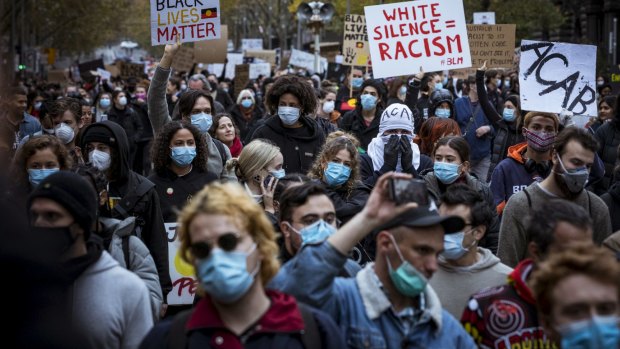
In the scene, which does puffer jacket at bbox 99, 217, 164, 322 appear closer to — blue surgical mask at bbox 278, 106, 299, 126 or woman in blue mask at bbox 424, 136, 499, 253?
woman in blue mask at bbox 424, 136, 499, 253

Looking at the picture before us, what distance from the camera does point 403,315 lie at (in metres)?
4.25

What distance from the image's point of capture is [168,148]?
7.83 metres

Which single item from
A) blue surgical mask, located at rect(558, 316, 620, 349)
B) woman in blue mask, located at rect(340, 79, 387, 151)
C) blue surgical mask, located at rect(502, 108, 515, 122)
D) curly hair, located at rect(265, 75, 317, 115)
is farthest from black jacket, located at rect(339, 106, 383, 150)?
blue surgical mask, located at rect(558, 316, 620, 349)

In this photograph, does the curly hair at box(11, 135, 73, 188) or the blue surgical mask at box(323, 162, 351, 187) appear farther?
the blue surgical mask at box(323, 162, 351, 187)

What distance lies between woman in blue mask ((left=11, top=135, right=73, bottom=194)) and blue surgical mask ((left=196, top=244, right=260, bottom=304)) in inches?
119

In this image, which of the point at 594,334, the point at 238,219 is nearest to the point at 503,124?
the point at 238,219

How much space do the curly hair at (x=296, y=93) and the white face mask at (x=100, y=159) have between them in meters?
2.61

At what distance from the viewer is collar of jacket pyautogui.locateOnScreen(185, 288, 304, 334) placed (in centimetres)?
383

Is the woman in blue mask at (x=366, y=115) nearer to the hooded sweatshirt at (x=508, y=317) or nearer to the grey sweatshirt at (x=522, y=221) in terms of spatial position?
the grey sweatshirt at (x=522, y=221)

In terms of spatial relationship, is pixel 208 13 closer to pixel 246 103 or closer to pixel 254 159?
pixel 254 159

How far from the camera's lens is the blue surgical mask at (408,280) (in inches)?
166

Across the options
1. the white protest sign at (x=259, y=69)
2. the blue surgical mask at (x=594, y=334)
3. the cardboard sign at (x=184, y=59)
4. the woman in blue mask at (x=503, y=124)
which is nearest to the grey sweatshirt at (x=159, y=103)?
the woman in blue mask at (x=503, y=124)

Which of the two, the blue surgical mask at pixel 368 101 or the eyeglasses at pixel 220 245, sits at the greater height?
the blue surgical mask at pixel 368 101

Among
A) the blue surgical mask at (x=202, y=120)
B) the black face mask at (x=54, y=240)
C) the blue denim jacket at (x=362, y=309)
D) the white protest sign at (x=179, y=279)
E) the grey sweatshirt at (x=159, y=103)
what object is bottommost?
the white protest sign at (x=179, y=279)
